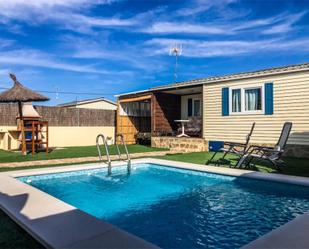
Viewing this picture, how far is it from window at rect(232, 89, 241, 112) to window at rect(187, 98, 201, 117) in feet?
13.7

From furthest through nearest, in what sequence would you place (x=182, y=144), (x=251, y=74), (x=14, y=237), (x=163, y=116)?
(x=163, y=116) < (x=182, y=144) < (x=251, y=74) < (x=14, y=237)

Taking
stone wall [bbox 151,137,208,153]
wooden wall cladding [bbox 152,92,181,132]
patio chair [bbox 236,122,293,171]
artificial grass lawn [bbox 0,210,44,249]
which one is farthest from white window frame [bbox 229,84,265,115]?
artificial grass lawn [bbox 0,210,44,249]

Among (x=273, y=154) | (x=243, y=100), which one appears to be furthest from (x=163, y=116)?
(x=273, y=154)

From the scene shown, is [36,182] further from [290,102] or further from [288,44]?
[288,44]

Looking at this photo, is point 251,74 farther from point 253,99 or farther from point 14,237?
point 14,237

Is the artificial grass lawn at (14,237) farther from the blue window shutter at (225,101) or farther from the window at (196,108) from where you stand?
the window at (196,108)

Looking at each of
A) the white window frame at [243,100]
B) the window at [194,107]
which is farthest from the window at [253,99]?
the window at [194,107]

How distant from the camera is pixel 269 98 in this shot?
10570 millimetres

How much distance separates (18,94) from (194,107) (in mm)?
9686

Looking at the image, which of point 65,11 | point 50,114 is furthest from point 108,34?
point 50,114

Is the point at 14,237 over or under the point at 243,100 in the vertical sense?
under

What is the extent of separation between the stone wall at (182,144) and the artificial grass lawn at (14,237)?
10009mm

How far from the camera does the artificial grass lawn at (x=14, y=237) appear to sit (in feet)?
8.73

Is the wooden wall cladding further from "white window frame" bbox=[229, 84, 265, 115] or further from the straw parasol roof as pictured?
the straw parasol roof
